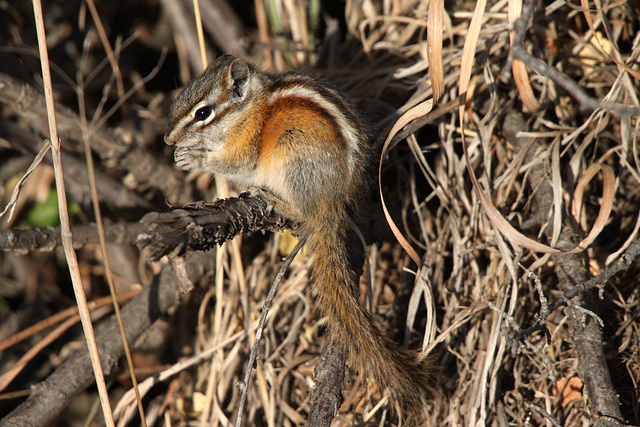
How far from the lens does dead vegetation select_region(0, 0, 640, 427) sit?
1.89 m

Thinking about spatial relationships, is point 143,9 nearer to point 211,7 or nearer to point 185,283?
point 211,7

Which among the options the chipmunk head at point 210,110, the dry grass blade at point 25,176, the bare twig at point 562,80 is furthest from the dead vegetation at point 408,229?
the chipmunk head at point 210,110

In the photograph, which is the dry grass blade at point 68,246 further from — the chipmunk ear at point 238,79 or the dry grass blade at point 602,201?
Answer: the dry grass blade at point 602,201

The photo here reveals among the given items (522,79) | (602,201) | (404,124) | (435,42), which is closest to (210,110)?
(404,124)

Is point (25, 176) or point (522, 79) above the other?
point (25, 176)

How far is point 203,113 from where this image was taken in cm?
224

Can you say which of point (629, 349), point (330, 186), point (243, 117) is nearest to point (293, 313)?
point (330, 186)

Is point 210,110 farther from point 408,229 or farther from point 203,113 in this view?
point 408,229

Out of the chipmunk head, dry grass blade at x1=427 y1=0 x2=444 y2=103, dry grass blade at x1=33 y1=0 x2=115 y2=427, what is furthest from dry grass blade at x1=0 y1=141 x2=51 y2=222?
dry grass blade at x1=427 y1=0 x2=444 y2=103

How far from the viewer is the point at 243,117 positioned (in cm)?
229

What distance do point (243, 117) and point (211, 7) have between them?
44.3 inches

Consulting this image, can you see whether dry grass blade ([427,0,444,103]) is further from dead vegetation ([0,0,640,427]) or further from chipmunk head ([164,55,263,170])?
chipmunk head ([164,55,263,170])

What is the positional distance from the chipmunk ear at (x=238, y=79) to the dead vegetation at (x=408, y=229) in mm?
609

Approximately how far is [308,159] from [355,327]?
0.67 metres
